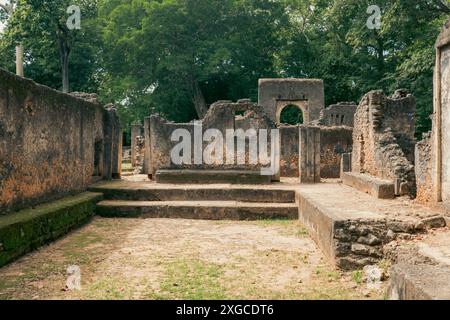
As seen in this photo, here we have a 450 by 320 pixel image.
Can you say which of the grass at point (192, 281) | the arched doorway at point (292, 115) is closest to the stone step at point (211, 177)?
the grass at point (192, 281)

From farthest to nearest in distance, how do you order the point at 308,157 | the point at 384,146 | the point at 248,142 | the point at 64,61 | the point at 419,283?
the point at 64,61
the point at 248,142
the point at 308,157
the point at 384,146
the point at 419,283

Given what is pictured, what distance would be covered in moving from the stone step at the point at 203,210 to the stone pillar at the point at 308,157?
9.39ft

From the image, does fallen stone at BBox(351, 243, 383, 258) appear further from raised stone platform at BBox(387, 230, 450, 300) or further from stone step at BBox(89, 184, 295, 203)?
stone step at BBox(89, 184, 295, 203)

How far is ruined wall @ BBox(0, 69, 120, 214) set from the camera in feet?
23.9

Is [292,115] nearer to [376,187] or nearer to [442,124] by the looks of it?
[376,187]

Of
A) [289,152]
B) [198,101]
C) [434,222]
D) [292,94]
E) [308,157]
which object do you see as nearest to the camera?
[434,222]

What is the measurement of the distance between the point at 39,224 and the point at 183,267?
2750 millimetres

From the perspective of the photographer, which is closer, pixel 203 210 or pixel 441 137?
pixel 441 137

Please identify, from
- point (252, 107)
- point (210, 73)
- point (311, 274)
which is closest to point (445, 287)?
point (311, 274)

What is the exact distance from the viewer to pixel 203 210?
10.4m

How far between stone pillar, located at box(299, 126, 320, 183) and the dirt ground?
4.48 meters

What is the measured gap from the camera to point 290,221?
32.9ft

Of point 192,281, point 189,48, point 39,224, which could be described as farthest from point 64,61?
point 192,281

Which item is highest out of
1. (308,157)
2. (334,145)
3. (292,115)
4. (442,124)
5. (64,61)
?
(64,61)
